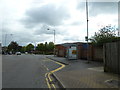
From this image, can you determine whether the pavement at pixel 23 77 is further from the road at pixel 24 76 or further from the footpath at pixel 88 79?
the footpath at pixel 88 79

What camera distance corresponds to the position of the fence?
1057 cm

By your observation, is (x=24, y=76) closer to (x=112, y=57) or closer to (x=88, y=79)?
(x=88, y=79)

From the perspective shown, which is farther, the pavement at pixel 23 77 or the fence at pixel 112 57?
the fence at pixel 112 57

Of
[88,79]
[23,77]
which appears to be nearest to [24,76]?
[23,77]

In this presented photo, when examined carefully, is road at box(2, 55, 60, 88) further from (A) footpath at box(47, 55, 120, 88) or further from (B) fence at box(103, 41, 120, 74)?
(B) fence at box(103, 41, 120, 74)

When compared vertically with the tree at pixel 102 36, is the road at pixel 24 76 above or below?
below

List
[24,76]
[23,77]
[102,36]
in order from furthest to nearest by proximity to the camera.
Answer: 1. [102,36]
2. [24,76]
3. [23,77]

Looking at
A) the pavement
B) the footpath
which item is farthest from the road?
the footpath

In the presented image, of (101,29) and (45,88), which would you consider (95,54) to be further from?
(45,88)

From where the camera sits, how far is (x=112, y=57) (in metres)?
11.2

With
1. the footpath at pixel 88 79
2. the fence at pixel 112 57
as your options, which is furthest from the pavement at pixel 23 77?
the fence at pixel 112 57

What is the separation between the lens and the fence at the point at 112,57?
34.7 feet

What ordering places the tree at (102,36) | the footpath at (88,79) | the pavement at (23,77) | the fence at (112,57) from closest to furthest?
1. the footpath at (88,79)
2. the pavement at (23,77)
3. the fence at (112,57)
4. the tree at (102,36)

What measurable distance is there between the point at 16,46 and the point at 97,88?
12162cm
